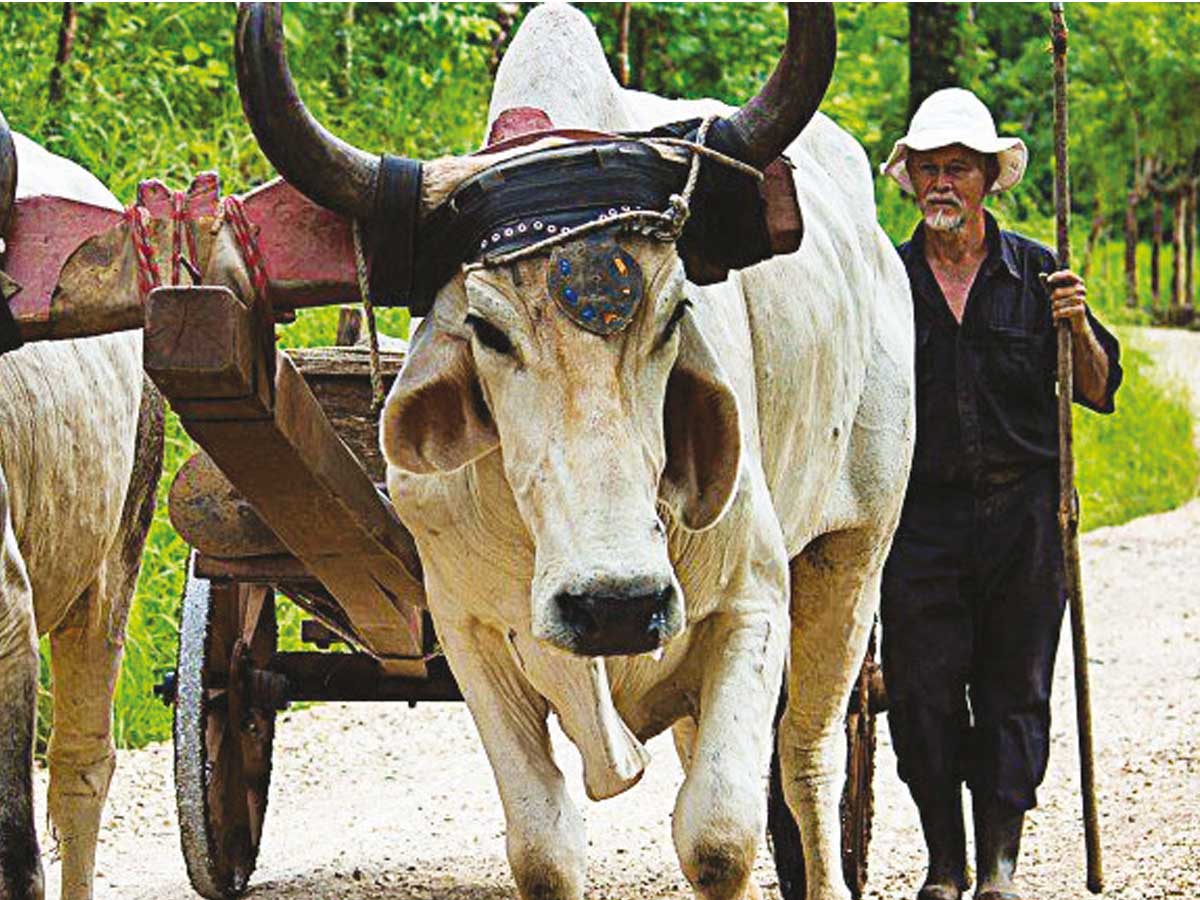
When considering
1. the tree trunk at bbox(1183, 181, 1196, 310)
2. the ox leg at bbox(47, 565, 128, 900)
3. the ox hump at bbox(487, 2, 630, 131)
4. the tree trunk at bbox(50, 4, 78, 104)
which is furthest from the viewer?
the tree trunk at bbox(1183, 181, 1196, 310)

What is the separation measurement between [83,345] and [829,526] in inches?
73.6

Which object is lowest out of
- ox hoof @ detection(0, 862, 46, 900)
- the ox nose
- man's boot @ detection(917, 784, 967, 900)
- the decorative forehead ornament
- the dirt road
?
the dirt road

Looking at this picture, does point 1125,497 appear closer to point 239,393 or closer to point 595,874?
point 595,874

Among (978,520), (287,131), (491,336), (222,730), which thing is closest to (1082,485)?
(978,520)

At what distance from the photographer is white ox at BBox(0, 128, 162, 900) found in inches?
170

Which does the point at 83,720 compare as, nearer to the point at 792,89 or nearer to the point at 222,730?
the point at 222,730

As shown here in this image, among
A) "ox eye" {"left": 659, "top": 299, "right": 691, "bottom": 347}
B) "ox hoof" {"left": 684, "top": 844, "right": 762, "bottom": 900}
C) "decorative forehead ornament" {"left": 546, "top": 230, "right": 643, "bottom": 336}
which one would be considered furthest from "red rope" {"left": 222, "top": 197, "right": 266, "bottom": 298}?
"ox hoof" {"left": 684, "top": 844, "right": 762, "bottom": 900}

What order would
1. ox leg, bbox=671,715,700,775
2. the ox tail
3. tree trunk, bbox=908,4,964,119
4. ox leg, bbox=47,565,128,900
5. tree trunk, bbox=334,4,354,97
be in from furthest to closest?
1. tree trunk, bbox=908,4,964,119
2. tree trunk, bbox=334,4,354,97
3. the ox tail
4. ox leg, bbox=47,565,128,900
5. ox leg, bbox=671,715,700,775

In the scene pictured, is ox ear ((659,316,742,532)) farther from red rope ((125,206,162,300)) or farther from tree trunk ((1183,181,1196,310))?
tree trunk ((1183,181,1196,310))

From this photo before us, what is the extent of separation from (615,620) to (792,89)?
3.10 ft

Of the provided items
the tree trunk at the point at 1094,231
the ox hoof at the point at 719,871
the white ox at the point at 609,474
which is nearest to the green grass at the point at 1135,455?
the tree trunk at the point at 1094,231

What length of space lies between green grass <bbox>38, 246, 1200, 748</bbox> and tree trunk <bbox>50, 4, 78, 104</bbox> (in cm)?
178

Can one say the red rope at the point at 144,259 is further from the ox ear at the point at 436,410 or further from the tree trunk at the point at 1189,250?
the tree trunk at the point at 1189,250

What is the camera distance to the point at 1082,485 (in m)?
15.8
